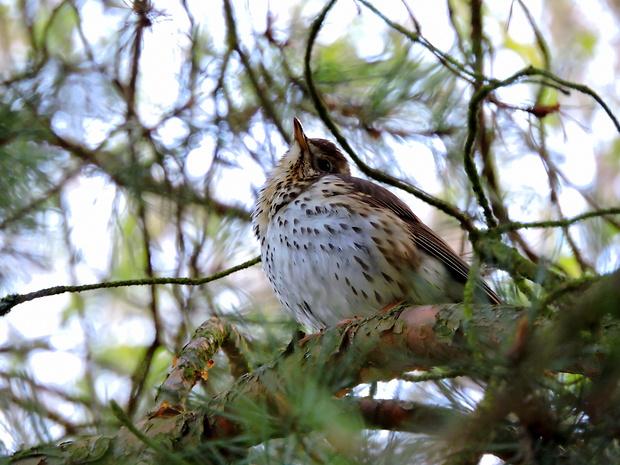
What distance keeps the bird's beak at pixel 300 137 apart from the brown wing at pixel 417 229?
372 millimetres

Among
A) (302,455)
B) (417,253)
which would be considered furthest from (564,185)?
(302,455)

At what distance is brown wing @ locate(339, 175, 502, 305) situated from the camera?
373 centimetres

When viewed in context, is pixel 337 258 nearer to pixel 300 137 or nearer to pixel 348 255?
pixel 348 255

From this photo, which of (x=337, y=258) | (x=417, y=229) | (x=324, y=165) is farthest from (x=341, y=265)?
(x=324, y=165)

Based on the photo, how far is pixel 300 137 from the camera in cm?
438

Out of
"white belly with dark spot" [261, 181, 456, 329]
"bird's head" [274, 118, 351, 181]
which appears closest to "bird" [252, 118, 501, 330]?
"white belly with dark spot" [261, 181, 456, 329]

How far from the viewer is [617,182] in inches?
331

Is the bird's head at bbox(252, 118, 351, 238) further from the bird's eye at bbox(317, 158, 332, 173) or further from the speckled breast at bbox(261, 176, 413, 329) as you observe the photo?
the speckled breast at bbox(261, 176, 413, 329)

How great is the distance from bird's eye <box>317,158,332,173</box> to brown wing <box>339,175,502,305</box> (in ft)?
1.39

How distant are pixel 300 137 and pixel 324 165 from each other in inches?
14.0

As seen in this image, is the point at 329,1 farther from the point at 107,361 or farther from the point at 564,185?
the point at 107,361

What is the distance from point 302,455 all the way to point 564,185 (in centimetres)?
260

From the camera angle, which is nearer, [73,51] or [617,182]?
[73,51]

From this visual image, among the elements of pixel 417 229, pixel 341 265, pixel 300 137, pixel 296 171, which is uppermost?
pixel 300 137
